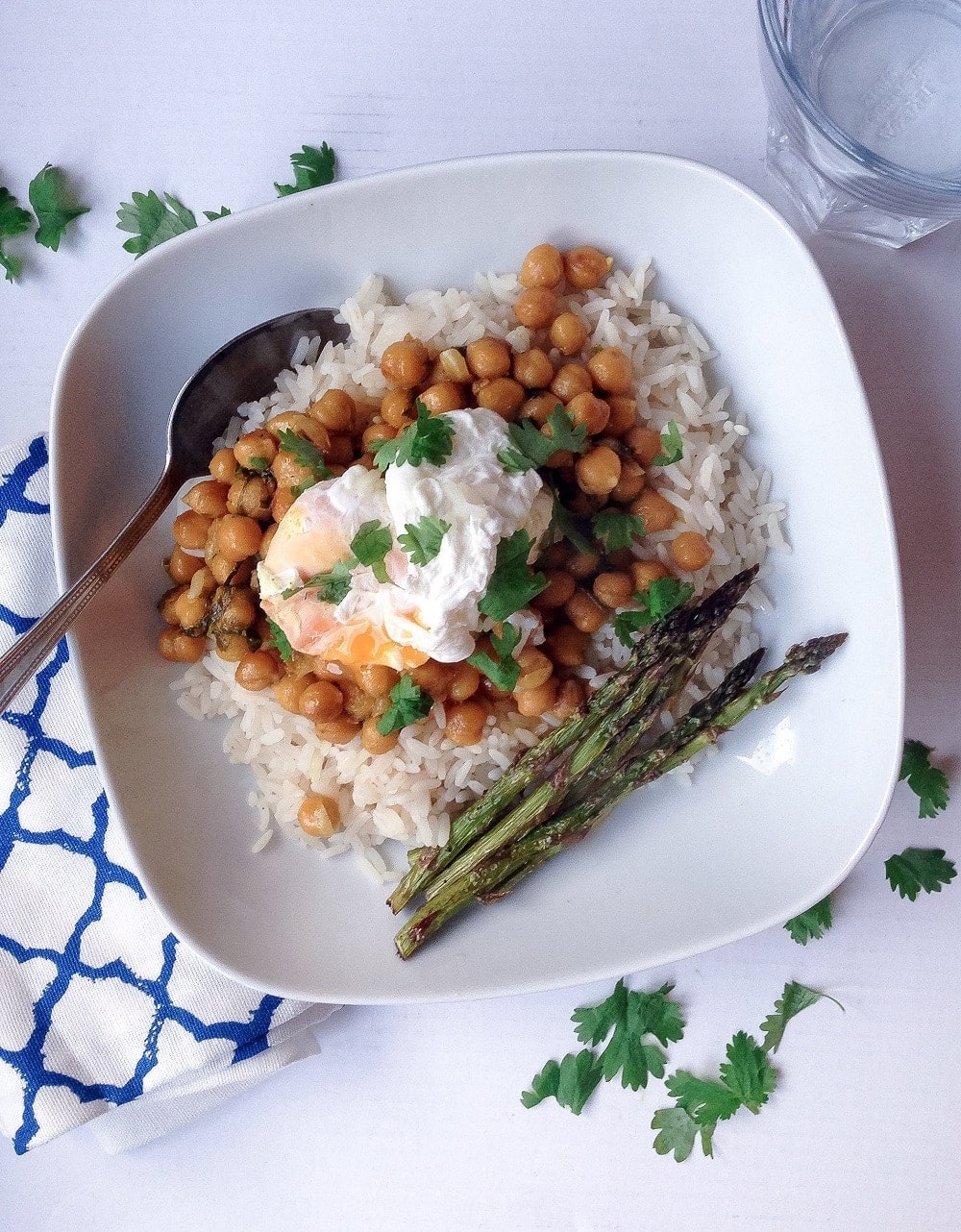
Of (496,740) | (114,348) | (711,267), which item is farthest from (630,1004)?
(114,348)

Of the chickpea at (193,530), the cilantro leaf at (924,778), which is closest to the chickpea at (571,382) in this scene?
the chickpea at (193,530)

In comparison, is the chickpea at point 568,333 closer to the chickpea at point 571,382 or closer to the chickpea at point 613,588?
the chickpea at point 571,382

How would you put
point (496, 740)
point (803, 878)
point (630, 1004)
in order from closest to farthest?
point (803, 878) < point (496, 740) < point (630, 1004)

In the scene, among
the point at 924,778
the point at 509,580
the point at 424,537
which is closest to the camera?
the point at 424,537

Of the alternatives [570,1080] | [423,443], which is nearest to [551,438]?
[423,443]

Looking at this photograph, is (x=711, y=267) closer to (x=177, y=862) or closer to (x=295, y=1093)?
(x=177, y=862)

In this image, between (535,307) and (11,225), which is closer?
(535,307)

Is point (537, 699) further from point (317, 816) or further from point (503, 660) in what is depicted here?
point (317, 816)
